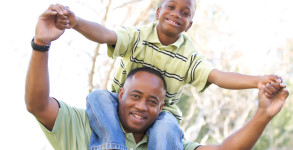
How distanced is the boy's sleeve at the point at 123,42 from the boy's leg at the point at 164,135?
59cm

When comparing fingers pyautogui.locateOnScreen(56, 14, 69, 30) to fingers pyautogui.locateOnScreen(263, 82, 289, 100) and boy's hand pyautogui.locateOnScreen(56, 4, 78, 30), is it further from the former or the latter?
fingers pyautogui.locateOnScreen(263, 82, 289, 100)

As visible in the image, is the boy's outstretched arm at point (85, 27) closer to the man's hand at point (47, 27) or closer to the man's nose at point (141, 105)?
the man's hand at point (47, 27)

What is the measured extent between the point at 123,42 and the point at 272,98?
1.12 meters

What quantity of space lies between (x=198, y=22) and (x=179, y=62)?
7903 mm

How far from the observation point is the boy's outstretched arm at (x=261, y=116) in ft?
9.22

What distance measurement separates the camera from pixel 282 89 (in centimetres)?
279

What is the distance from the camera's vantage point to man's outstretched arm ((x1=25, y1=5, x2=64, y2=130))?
2.61 meters

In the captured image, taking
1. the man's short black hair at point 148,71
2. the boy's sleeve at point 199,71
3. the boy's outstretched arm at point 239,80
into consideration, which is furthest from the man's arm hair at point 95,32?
the boy's outstretched arm at point 239,80

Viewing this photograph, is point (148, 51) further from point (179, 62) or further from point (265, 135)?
point (265, 135)

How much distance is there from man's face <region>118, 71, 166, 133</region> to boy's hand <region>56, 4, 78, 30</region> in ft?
2.69

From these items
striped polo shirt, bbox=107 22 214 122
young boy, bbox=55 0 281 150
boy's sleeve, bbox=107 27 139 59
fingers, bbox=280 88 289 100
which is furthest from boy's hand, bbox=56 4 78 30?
fingers, bbox=280 88 289 100

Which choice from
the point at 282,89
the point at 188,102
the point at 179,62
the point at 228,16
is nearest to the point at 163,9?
the point at 179,62

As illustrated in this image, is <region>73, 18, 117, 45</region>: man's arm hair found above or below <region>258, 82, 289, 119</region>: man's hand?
above

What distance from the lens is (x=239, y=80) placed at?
306cm
